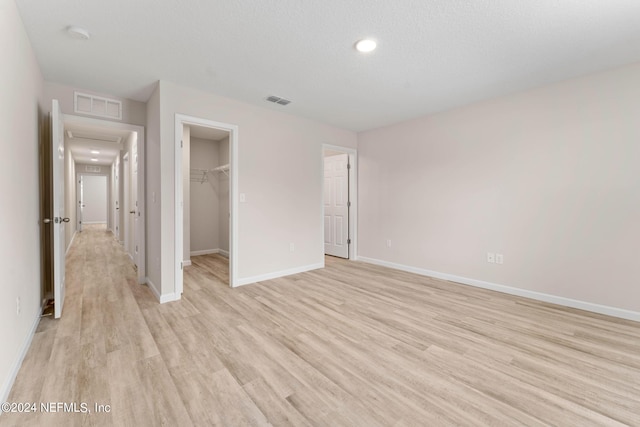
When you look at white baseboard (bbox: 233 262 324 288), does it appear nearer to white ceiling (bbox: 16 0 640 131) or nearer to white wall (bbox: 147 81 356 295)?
white wall (bbox: 147 81 356 295)

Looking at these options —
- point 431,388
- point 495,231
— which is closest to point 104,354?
point 431,388

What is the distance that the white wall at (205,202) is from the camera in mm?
5977

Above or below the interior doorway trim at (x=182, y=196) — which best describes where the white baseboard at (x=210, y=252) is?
below

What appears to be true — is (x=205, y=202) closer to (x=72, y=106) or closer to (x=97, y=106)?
(x=97, y=106)

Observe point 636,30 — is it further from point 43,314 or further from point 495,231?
point 43,314

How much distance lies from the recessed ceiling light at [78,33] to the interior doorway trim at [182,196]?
3.39 ft

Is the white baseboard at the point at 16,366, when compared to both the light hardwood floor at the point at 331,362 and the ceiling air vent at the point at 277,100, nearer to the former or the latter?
the light hardwood floor at the point at 331,362

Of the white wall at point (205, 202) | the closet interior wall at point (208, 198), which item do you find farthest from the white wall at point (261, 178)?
the white wall at point (205, 202)

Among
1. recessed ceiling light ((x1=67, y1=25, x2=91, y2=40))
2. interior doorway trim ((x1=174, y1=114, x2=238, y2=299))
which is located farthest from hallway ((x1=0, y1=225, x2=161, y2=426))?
recessed ceiling light ((x1=67, y1=25, x2=91, y2=40))

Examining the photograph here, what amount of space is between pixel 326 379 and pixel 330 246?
14.0ft

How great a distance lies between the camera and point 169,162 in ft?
10.4

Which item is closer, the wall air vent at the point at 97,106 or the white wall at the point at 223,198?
the wall air vent at the point at 97,106

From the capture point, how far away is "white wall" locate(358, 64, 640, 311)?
278 cm

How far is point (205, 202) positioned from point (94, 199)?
9.76 metres
